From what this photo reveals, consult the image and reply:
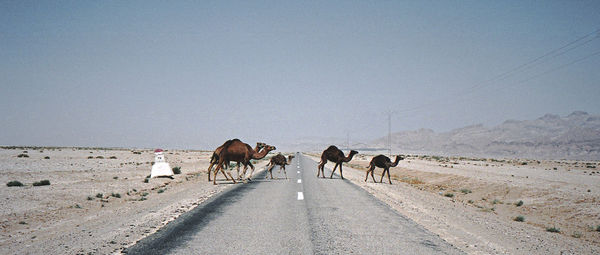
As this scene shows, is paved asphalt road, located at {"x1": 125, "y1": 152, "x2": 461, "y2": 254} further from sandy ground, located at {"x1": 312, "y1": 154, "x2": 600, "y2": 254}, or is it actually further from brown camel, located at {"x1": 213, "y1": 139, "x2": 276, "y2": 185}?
brown camel, located at {"x1": 213, "y1": 139, "x2": 276, "y2": 185}

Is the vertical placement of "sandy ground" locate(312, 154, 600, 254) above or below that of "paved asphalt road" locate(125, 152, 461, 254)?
below

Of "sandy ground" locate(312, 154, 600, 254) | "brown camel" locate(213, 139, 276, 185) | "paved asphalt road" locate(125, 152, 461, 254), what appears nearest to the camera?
"paved asphalt road" locate(125, 152, 461, 254)

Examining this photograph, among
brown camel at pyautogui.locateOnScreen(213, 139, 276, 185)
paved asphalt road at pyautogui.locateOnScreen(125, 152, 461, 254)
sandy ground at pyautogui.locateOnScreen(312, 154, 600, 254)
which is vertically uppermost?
brown camel at pyautogui.locateOnScreen(213, 139, 276, 185)

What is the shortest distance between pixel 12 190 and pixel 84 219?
29.2 ft

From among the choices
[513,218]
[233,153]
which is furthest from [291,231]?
[233,153]

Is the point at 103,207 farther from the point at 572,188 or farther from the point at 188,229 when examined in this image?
the point at 572,188

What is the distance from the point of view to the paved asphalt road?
640cm

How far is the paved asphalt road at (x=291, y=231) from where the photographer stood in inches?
252

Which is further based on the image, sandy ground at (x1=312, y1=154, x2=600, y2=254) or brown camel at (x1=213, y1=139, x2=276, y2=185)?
brown camel at (x1=213, y1=139, x2=276, y2=185)

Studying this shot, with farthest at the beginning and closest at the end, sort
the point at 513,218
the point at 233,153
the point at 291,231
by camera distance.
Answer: the point at 233,153, the point at 513,218, the point at 291,231

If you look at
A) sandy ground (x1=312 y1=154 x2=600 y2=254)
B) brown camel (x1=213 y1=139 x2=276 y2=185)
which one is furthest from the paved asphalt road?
brown camel (x1=213 y1=139 x2=276 y2=185)

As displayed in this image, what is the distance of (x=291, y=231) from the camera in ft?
25.3

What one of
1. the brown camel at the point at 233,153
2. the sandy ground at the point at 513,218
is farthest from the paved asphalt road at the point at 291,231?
the brown camel at the point at 233,153

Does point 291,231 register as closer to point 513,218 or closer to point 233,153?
point 513,218
